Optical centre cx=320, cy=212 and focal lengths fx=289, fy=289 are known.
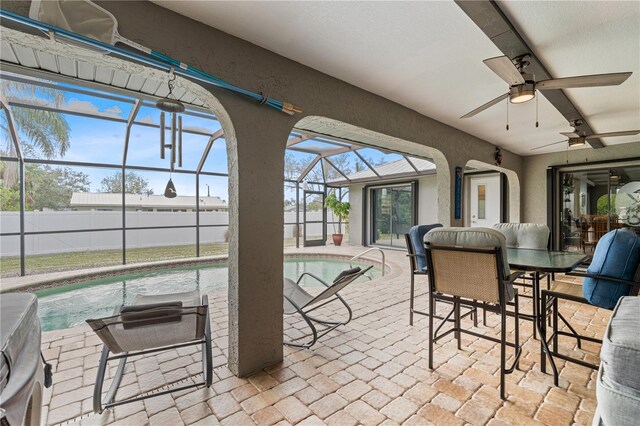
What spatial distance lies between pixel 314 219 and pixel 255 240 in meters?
→ 8.76

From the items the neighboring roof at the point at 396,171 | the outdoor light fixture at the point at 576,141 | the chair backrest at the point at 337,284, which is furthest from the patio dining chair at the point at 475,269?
the neighboring roof at the point at 396,171

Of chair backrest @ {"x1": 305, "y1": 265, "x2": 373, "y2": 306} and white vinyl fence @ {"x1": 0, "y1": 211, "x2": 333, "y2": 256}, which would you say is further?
white vinyl fence @ {"x1": 0, "y1": 211, "x2": 333, "y2": 256}

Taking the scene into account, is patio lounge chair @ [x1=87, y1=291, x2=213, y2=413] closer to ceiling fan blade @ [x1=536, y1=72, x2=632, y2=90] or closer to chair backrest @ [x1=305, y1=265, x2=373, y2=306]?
chair backrest @ [x1=305, y1=265, x2=373, y2=306]

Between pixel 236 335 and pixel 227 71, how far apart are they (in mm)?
2013

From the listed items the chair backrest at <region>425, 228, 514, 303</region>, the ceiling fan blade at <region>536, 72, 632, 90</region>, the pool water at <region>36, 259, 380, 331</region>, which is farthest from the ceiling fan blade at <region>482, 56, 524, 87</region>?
the pool water at <region>36, 259, 380, 331</region>

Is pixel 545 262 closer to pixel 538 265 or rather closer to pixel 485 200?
pixel 538 265

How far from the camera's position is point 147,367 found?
2.42 m

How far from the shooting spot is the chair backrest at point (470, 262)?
6.56ft

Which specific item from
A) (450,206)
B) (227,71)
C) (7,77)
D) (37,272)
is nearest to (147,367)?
(227,71)

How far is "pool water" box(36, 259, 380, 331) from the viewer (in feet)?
14.7

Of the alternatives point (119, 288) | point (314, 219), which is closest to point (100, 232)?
point (119, 288)

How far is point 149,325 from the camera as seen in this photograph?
6.06 feet

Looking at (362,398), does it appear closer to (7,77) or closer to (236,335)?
(236,335)

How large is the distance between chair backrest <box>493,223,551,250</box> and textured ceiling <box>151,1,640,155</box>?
5.41 feet
